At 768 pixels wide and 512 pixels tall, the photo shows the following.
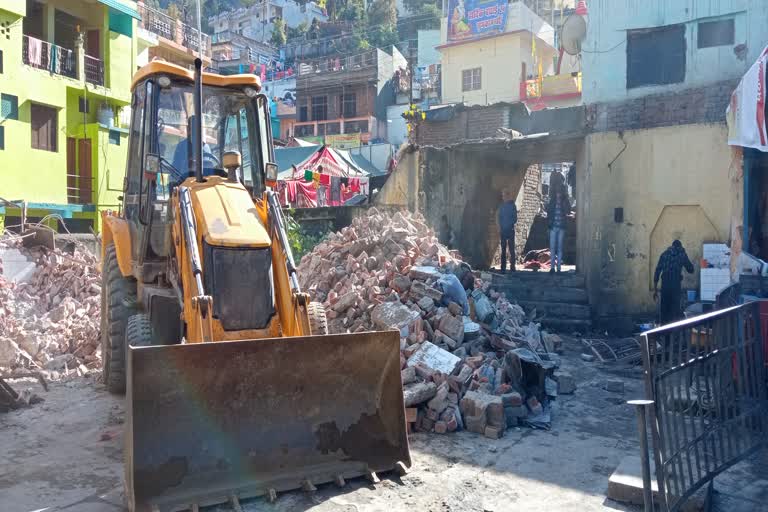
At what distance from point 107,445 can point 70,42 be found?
20.5 m

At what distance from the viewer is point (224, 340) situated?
4.51 m

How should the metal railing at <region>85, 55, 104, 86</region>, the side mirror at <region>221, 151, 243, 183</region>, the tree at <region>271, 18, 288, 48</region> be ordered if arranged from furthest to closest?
the tree at <region>271, 18, 288, 48</region>, the metal railing at <region>85, 55, 104, 86</region>, the side mirror at <region>221, 151, 243, 183</region>

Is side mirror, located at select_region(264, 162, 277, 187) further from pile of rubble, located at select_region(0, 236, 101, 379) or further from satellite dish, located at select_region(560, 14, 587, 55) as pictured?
satellite dish, located at select_region(560, 14, 587, 55)

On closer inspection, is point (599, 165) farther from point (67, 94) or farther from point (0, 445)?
point (67, 94)

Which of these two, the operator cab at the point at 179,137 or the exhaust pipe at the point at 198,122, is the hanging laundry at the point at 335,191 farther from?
the exhaust pipe at the point at 198,122

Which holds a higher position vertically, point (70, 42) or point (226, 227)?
point (70, 42)

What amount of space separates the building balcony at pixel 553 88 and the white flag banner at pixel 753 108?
760 inches

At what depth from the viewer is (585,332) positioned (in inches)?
470

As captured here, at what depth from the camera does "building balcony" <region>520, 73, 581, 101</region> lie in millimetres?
27344

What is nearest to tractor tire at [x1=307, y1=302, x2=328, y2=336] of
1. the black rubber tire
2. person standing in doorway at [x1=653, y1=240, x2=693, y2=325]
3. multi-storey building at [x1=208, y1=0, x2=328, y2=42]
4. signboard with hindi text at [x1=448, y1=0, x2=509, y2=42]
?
the black rubber tire

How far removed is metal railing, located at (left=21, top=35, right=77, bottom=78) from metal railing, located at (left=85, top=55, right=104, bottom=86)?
0.63m

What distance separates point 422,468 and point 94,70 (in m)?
21.6

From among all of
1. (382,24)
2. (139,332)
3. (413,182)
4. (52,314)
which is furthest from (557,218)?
(382,24)

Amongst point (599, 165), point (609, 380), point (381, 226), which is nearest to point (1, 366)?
point (381, 226)
